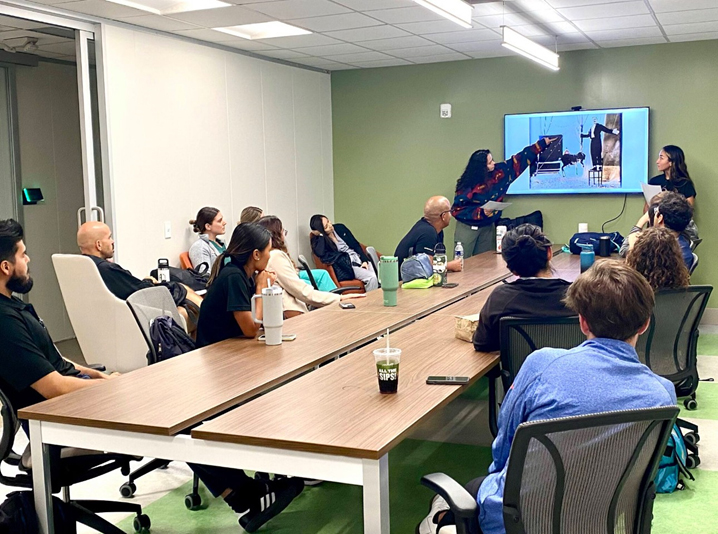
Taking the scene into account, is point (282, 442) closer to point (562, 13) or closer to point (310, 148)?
point (562, 13)

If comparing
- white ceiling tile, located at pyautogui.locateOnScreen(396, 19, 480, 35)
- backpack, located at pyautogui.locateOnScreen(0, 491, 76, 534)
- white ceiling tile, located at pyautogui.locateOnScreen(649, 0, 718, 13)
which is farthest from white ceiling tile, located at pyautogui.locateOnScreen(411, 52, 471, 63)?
backpack, located at pyautogui.locateOnScreen(0, 491, 76, 534)

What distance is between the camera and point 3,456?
3031 mm

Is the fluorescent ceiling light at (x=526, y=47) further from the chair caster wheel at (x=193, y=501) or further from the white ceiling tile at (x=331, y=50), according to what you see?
the chair caster wheel at (x=193, y=501)

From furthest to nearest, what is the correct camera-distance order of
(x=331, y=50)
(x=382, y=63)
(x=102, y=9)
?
(x=382, y=63), (x=331, y=50), (x=102, y=9)

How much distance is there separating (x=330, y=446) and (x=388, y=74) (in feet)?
24.3

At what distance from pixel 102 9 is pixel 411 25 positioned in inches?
95.2

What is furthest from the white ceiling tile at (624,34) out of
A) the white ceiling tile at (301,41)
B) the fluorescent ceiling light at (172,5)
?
the fluorescent ceiling light at (172,5)

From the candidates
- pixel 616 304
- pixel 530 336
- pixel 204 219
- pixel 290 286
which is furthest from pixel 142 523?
pixel 204 219

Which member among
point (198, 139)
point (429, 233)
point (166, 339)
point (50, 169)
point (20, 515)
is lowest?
point (20, 515)

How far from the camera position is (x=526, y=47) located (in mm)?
6309

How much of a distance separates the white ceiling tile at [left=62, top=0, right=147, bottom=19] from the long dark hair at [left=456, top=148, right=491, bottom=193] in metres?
3.80

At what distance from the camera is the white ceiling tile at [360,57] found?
8227mm

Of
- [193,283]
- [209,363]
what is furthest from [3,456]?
[193,283]

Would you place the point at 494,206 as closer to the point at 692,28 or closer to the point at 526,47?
the point at 526,47
